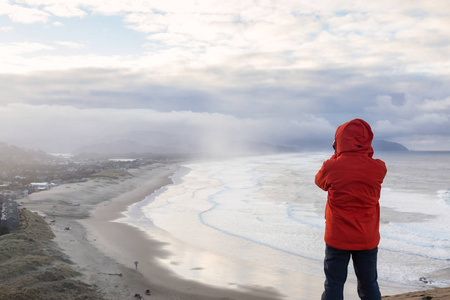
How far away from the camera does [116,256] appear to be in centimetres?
1124

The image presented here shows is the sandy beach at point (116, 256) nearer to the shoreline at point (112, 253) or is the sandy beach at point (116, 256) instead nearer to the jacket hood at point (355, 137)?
the shoreline at point (112, 253)

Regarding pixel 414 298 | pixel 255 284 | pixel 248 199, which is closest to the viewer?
pixel 414 298

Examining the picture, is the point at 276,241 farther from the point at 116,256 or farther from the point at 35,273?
the point at 35,273

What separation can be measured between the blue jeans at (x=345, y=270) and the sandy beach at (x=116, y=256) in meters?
3.63

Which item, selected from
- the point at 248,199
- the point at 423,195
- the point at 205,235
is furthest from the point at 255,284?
the point at 423,195

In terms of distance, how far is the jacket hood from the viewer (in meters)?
3.60

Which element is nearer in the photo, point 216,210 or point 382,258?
point 382,258

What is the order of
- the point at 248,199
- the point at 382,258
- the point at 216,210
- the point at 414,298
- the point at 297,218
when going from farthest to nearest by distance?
the point at 248,199 → the point at 216,210 → the point at 297,218 → the point at 382,258 → the point at 414,298

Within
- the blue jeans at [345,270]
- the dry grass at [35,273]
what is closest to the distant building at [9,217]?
the dry grass at [35,273]

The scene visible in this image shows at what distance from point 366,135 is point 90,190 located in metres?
28.7

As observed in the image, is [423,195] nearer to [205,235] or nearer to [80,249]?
[205,235]

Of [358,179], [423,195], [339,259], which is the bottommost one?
[423,195]

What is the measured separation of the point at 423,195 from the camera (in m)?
29.5

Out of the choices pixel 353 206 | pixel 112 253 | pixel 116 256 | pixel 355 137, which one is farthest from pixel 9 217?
pixel 355 137
